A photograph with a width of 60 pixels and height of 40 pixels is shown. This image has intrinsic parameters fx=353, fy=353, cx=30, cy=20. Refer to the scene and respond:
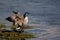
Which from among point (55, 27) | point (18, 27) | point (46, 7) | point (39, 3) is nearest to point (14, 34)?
point (18, 27)

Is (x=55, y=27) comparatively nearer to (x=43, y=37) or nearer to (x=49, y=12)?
(x=43, y=37)

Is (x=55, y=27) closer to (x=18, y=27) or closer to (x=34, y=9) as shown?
(x=18, y=27)

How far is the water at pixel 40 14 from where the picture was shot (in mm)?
19325

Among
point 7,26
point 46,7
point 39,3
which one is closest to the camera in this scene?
point 7,26

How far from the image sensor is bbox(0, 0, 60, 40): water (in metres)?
19.3

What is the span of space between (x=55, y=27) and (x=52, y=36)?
240 centimetres

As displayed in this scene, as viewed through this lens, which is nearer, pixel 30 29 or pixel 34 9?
pixel 30 29

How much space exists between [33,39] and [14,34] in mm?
1203

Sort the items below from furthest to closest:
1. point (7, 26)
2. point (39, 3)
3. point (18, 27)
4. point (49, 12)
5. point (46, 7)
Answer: point (39, 3)
point (46, 7)
point (49, 12)
point (7, 26)
point (18, 27)

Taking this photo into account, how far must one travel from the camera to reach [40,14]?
25.5 metres

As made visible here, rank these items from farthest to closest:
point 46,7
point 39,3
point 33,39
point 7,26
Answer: point 39,3 → point 46,7 → point 7,26 → point 33,39

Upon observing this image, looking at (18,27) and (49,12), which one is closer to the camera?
(18,27)

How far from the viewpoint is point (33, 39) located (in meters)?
17.7

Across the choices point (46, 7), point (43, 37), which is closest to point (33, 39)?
point (43, 37)
